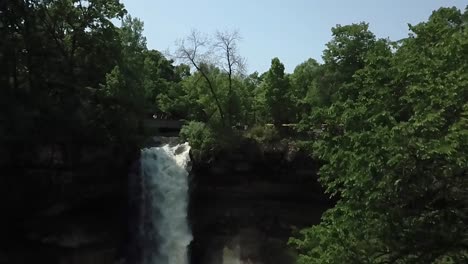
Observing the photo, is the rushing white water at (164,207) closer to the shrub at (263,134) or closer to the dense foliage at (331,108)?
the dense foliage at (331,108)

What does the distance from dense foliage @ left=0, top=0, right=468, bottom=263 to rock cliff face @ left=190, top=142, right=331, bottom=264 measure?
123cm

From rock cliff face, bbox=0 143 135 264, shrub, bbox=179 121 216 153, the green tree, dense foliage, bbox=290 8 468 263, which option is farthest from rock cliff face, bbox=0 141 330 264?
dense foliage, bbox=290 8 468 263

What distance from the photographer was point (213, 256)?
30.6 meters

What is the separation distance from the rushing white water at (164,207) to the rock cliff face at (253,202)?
0.88 meters

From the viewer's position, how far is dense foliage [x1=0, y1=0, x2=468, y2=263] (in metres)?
13.4

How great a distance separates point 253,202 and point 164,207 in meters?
5.22

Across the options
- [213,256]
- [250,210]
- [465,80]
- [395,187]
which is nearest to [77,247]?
[213,256]

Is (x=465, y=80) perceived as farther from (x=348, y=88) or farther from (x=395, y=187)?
(x=348, y=88)

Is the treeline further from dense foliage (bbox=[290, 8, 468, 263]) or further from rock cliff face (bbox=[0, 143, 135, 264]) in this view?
dense foliage (bbox=[290, 8, 468, 263])

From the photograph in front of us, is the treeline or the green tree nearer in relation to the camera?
the treeline

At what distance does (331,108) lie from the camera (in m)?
16.4

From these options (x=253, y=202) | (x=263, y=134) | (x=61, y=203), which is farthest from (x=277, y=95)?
(x=61, y=203)

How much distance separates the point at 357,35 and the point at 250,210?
11892mm

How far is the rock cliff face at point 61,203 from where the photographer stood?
84.6ft
